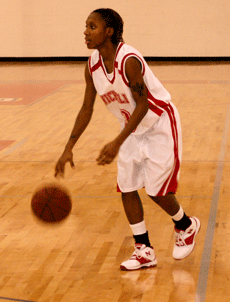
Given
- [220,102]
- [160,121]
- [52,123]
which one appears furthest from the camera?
[220,102]

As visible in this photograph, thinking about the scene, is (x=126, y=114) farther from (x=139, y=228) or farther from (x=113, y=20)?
(x=139, y=228)

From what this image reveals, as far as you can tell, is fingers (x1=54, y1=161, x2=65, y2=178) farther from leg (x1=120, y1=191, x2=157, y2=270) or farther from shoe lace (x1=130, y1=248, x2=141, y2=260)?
shoe lace (x1=130, y1=248, x2=141, y2=260)

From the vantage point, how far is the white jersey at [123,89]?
293 cm

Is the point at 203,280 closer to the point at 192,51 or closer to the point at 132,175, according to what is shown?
the point at 132,175

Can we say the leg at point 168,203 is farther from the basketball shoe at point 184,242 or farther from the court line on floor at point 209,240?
the court line on floor at point 209,240

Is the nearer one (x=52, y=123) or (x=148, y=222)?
(x=148, y=222)

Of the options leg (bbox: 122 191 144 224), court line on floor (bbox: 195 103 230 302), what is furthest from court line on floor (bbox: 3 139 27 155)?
leg (bbox: 122 191 144 224)

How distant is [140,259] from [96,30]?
1.36 m

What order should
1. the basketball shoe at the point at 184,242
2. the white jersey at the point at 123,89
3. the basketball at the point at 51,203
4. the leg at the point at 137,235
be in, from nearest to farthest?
the white jersey at the point at 123,89 < the leg at the point at 137,235 < the basketball shoe at the point at 184,242 < the basketball at the point at 51,203

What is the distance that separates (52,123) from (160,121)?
187 inches

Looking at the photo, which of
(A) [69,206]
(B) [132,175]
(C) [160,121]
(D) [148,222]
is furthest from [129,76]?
(D) [148,222]

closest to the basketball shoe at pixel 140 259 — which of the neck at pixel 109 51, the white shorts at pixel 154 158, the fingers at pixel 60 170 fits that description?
the white shorts at pixel 154 158

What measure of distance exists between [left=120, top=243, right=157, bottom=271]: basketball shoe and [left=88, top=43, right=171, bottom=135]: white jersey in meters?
0.70

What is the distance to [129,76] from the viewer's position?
2.88 meters
